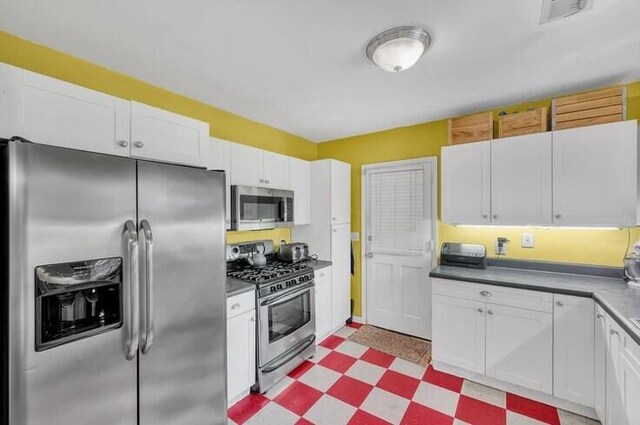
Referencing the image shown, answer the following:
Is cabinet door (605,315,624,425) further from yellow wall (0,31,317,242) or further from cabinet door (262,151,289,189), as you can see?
yellow wall (0,31,317,242)

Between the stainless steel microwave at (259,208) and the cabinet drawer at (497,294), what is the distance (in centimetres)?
160

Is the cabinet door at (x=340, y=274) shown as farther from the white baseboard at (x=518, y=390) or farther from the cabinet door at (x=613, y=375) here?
the cabinet door at (x=613, y=375)

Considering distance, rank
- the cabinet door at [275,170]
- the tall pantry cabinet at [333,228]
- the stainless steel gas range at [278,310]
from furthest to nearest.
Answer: the tall pantry cabinet at [333,228] → the cabinet door at [275,170] → the stainless steel gas range at [278,310]

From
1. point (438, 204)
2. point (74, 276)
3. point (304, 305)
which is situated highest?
point (438, 204)

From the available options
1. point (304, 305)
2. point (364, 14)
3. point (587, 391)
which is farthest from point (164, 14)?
point (587, 391)

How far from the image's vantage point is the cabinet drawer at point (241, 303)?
2.00 meters

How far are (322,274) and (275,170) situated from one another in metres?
1.21

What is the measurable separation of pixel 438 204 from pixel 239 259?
2.19m

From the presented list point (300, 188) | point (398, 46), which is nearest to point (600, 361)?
point (398, 46)

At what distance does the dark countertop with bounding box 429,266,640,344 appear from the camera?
1.54 meters

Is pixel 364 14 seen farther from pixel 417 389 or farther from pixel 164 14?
pixel 417 389

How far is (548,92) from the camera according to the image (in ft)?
7.67

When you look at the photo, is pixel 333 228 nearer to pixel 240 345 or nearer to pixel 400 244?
pixel 400 244

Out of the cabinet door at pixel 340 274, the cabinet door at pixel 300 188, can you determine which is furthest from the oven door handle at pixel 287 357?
the cabinet door at pixel 300 188
